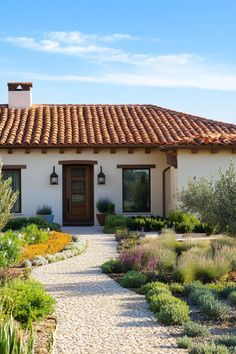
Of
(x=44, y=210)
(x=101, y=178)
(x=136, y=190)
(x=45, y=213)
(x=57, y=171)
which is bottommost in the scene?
(x=45, y=213)

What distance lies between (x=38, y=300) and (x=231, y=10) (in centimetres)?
739

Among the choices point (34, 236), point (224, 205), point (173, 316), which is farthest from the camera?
point (34, 236)

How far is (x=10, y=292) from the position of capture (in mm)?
7633

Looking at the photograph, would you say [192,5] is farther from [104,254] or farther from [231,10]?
[104,254]

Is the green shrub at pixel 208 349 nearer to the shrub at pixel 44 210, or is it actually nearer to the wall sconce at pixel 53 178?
the shrub at pixel 44 210

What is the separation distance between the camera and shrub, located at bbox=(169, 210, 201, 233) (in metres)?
17.8

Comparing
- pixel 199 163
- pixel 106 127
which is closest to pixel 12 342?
pixel 199 163

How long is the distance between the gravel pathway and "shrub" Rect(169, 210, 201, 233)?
20.5 feet

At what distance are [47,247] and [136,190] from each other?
27.8 ft

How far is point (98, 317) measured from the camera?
7.84 m

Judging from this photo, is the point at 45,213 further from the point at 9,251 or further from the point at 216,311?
the point at 216,311

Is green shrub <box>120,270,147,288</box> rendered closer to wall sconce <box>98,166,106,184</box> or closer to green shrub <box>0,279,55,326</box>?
green shrub <box>0,279,55,326</box>

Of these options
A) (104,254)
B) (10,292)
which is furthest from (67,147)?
(10,292)

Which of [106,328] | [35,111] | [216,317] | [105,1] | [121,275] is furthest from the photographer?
[35,111]
